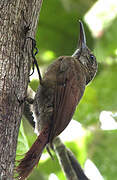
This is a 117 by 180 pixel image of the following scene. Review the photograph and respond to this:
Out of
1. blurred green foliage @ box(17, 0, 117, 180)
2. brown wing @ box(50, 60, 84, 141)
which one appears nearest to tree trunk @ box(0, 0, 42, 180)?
brown wing @ box(50, 60, 84, 141)

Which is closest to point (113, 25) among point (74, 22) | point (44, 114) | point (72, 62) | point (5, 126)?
point (74, 22)

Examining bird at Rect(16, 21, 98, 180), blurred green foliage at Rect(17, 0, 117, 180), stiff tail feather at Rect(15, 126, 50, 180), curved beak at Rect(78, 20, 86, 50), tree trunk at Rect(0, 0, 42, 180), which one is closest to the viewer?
tree trunk at Rect(0, 0, 42, 180)

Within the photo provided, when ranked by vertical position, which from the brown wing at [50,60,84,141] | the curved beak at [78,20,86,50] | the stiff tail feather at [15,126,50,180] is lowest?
the stiff tail feather at [15,126,50,180]

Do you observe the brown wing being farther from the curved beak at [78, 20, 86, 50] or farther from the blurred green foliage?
the blurred green foliage

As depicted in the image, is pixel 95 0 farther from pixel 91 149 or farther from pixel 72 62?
pixel 91 149

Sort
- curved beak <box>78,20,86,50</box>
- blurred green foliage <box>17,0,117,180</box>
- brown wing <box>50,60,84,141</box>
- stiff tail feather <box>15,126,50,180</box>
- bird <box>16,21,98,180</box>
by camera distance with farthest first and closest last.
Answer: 1. blurred green foliage <box>17,0,117,180</box>
2. curved beak <box>78,20,86,50</box>
3. brown wing <box>50,60,84,141</box>
4. bird <box>16,21,98,180</box>
5. stiff tail feather <box>15,126,50,180</box>

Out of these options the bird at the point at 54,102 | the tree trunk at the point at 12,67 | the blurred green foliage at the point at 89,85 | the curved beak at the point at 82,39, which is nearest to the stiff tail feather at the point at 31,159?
the bird at the point at 54,102

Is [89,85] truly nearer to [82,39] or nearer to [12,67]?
[82,39]
